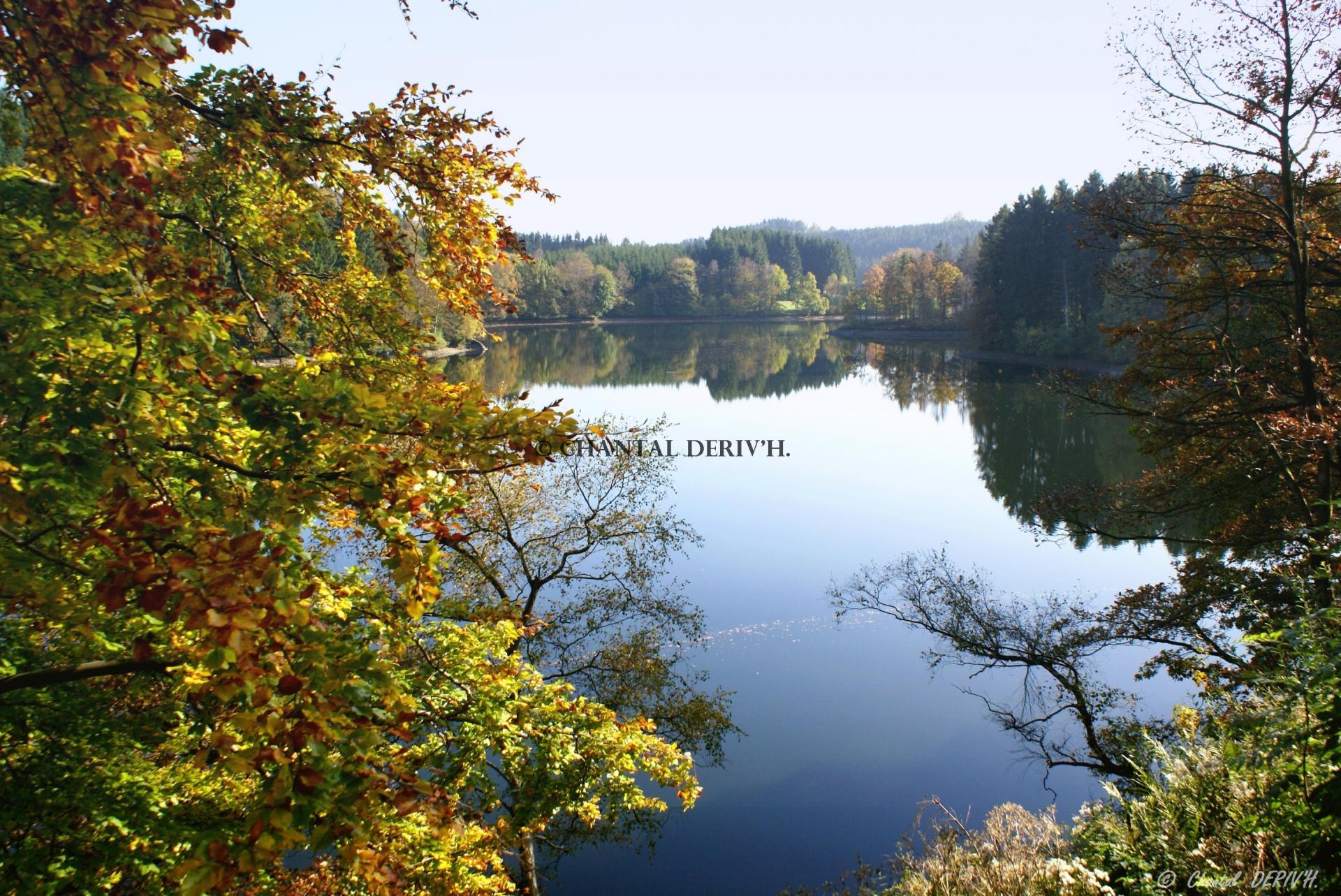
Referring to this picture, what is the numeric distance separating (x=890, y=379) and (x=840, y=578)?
33582 mm

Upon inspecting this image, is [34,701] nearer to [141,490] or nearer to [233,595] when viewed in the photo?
[141,490]

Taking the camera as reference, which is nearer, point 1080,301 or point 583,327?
point 1080,301

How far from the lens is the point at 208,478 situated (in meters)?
3.09

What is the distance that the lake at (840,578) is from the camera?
10.5 meters

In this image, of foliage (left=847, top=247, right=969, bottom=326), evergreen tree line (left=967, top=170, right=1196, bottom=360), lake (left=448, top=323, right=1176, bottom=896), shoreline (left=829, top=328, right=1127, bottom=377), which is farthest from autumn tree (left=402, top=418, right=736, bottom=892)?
foliage (left=847, top=247, right=969, bottom=326)

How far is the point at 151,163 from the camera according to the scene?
8.70ft

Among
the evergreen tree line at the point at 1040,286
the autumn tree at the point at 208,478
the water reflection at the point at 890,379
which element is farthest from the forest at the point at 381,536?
the evergreen tree line at the point at 1040,286

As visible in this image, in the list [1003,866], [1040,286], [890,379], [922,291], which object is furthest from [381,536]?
[922,291]

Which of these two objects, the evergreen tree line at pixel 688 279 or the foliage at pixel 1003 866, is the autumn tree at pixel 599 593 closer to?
the foliage at pixel 1003 866

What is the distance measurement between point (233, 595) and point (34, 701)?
10.3ft

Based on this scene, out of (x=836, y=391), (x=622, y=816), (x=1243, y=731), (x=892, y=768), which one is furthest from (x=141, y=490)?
(x=836, y=391)

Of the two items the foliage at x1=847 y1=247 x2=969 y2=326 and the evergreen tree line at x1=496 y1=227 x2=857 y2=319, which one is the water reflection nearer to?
the foliage at x1=847 y1=247 x2=969 y2=326

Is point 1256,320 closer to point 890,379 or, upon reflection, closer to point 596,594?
point 596,594

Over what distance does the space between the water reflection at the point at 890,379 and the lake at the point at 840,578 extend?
0.74 feet
